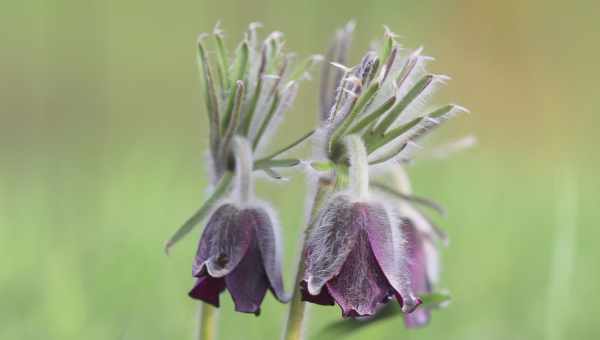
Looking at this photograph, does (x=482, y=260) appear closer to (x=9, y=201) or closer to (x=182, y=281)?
(x=182, y=281)

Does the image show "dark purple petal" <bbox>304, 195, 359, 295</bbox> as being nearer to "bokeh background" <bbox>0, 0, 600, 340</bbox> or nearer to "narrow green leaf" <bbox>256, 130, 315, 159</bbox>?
"narrow green leaf" <bbox>256, 130, 315, 159</bbox>

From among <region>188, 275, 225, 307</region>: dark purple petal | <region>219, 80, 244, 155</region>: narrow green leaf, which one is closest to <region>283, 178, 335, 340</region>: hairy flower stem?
<region>188, 275, 225, 307</region>: dark purple petal

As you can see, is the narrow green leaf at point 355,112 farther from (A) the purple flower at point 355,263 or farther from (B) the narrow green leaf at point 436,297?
(B) the narrow green leaf at point 436,297

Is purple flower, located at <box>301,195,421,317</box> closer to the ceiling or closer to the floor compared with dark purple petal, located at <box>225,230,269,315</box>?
closer to the ceiling

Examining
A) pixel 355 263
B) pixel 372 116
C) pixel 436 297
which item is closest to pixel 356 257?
pixel 355 263

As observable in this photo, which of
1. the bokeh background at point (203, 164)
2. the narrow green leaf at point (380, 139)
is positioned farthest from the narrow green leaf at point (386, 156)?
the bokeh background at point (203, 164)

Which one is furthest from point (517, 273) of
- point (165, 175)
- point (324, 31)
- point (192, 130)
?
point (324, 31)
